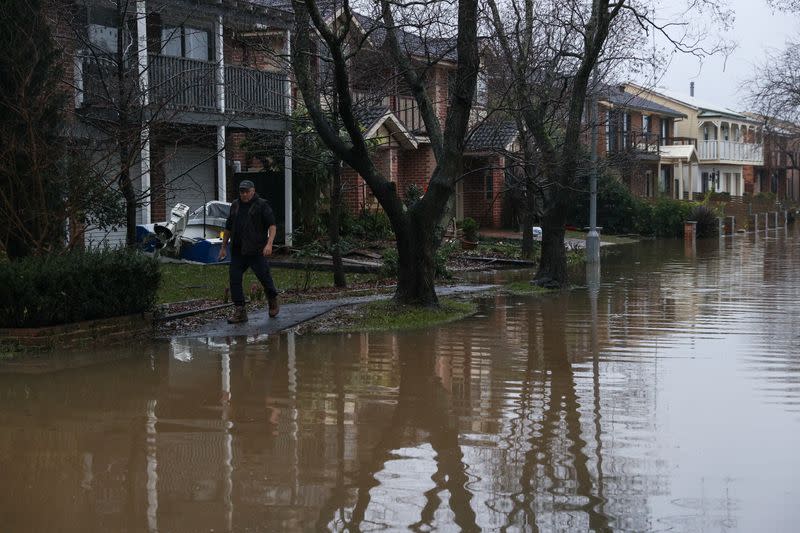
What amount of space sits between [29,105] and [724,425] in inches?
327

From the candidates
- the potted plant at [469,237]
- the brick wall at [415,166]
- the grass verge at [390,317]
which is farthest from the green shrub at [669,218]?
the grass verge at [390,317]

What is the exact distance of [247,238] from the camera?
12875 mm

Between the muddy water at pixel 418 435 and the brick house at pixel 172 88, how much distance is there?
3.63m

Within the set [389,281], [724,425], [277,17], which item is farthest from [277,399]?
[277,17]

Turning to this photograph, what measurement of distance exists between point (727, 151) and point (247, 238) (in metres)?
59.6

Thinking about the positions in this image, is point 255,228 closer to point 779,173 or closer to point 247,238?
point 247,238

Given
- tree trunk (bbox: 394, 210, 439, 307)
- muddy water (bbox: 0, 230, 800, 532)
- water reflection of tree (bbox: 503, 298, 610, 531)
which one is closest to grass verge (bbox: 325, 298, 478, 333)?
tree trunk (bbox: 394, 210, 439, 307)

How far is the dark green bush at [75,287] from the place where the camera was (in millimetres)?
10578

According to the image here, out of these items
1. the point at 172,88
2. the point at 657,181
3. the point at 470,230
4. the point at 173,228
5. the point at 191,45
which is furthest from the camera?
the point at 657,181

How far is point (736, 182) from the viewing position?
239 feet

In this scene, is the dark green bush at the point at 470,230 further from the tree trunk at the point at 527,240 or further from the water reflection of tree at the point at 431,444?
the water reflection of tree at the point at 431,444

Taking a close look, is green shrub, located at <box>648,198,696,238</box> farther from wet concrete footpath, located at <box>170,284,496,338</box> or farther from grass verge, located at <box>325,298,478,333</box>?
grass verge, located at <box>325,298,478,333</box>

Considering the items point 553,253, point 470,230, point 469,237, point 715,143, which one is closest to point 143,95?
point 553,253

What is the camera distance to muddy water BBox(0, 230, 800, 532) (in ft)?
18.8
